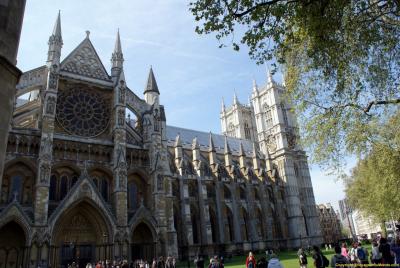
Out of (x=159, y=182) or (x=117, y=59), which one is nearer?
(x=159, y=182)

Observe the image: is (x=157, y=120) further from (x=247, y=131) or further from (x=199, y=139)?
(x=247, y=131)

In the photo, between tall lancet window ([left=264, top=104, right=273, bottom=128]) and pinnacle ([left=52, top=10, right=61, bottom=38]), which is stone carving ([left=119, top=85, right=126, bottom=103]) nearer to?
pinnacle ([left=52, top=10, right=61, bottom=38])

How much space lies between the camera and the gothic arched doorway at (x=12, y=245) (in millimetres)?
21516

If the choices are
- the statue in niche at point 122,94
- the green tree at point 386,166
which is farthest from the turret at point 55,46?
the green tree at point 386,166

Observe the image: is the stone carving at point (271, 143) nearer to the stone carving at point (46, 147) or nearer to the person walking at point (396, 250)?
the stone carving at point (46, 147)

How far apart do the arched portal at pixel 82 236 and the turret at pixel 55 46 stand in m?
11.3

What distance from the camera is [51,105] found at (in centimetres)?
2498

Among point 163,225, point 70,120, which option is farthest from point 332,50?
point 70,120

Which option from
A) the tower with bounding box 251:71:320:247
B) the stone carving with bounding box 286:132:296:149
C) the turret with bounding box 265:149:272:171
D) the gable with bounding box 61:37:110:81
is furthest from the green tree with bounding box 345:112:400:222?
the stone carving with bounding box 286:132:296:149

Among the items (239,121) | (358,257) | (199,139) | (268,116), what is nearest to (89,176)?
(358,257)

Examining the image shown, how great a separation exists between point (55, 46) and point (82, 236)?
14.9 meters

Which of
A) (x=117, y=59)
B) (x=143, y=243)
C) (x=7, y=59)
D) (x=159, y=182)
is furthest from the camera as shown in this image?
(x=117, y=59)

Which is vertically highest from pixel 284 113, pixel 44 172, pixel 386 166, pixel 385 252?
pixel 284 113

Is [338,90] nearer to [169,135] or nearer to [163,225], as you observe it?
[163,225]
